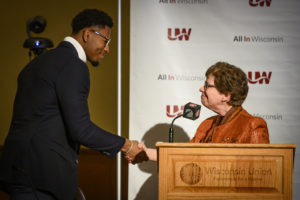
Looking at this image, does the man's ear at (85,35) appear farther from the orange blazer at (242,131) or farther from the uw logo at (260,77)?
the uw logo at (260,77)

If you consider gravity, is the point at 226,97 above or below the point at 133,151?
above

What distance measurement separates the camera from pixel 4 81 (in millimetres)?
5805

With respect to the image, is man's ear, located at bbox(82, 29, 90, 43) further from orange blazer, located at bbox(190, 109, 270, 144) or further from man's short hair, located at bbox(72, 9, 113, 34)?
orange blazer, located at bbox(190, 109, 270, 144)

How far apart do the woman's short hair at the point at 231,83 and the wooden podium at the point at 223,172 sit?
0.63 metres

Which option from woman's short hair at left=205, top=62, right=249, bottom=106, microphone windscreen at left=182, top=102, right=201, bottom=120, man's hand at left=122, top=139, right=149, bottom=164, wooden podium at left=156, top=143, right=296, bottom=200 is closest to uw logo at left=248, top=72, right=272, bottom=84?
woman's short hair at left=205, top=62, right=249, bottom=106

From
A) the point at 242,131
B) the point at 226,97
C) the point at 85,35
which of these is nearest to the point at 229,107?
the point at 226,97

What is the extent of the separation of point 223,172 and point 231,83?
736 millimetres

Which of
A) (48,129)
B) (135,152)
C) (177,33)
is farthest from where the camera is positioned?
(177,33)

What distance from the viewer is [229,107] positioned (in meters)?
2.26

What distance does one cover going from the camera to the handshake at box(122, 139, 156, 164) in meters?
2.10

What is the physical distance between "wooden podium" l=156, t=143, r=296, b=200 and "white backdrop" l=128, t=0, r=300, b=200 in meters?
1.68

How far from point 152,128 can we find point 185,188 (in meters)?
1.71

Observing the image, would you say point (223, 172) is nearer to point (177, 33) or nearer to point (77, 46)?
point (77, 46)

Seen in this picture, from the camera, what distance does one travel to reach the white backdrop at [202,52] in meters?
3.32
